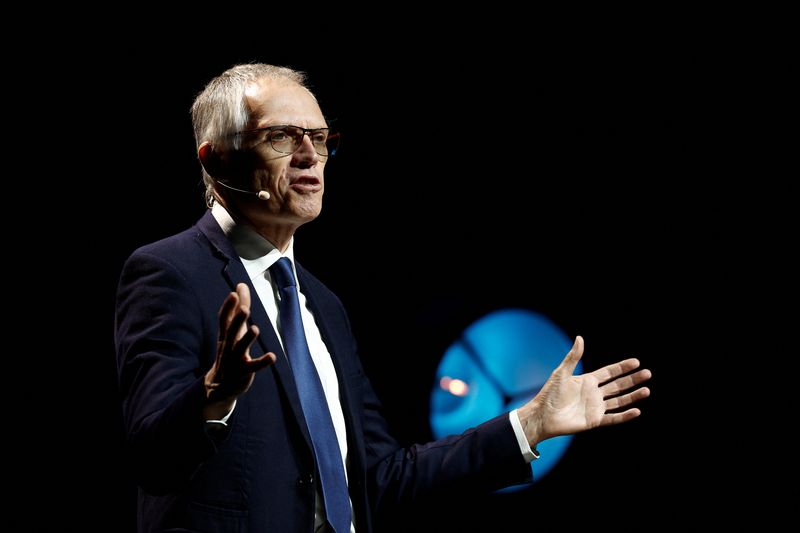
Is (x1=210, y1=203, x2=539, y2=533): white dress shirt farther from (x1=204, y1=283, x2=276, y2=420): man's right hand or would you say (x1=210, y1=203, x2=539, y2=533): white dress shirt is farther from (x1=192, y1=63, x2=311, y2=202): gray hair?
(x1=204, y1=283, x2=276, y2=420): man's right hand

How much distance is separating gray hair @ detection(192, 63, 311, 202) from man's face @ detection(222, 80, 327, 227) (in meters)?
0.02

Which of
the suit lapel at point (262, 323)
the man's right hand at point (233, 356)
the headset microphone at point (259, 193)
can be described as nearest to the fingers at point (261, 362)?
the man's right hand at point (233, 356)

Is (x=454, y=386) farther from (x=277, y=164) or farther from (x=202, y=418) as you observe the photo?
(x=202, y=418)

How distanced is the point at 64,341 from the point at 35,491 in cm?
46

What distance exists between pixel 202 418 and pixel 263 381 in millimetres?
268

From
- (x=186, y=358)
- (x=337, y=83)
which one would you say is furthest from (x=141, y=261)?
(x=337, y=83)

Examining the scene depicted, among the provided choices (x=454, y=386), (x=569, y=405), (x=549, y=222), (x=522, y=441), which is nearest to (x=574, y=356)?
(x=569, y=405)

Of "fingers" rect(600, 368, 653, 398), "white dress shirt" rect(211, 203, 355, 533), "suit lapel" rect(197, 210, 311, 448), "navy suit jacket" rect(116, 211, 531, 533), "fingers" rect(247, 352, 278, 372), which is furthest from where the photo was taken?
"fingers" rect(600, 368, 653, 398)

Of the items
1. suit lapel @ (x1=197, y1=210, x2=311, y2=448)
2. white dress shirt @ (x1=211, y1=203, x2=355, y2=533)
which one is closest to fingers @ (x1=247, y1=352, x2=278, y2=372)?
suit lapel @ (x1=197, y1=210, x2=311, y2=448)

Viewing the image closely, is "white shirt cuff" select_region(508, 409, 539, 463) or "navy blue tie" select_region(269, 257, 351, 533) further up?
"navy blue tie" select_region(269, 257, 351, 533)

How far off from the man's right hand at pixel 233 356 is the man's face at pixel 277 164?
51 centimetres

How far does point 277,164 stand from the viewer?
64.9 inches

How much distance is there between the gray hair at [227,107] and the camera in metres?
1.67

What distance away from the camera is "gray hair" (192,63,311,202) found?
65.9 inches
